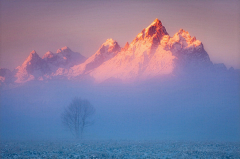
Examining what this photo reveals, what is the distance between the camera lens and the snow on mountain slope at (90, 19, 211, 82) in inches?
6924

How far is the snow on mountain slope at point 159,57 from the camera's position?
577 ft

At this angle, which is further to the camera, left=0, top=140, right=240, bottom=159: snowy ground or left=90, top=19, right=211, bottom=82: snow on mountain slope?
left=90, top=19, right=211, bottom=82: snow on mountain slope

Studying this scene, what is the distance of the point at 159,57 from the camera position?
7195 inches

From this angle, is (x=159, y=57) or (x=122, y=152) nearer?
(x=122, y=152)

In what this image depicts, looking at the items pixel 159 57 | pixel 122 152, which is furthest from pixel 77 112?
pixel 159 57

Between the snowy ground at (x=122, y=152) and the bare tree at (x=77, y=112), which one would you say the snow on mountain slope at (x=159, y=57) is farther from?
the snowy ground at (x=122, y=152)

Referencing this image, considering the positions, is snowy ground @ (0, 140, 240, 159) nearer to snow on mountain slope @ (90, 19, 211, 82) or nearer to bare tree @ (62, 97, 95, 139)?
bare tree @ (62, 97, 95, 139)

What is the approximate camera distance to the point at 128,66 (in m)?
190

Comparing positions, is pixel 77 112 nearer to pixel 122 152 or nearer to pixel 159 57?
pixel 122 152

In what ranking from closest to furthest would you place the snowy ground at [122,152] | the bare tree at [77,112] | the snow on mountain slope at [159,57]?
the snowy ground at [122,152] < the bare tree at [77,112] < the snow on mountain slope at [159,57]

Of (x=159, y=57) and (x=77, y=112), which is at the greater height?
(x=159, y=57)

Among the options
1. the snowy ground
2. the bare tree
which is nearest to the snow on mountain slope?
the bare tree

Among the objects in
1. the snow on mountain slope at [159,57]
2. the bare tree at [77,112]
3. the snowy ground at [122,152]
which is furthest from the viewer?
the snow on mountain slope at [159,57]

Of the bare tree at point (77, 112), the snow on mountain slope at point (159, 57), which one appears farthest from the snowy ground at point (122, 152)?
the snow on mountain slope at point (159, 57)
